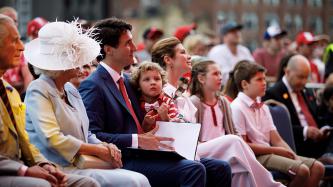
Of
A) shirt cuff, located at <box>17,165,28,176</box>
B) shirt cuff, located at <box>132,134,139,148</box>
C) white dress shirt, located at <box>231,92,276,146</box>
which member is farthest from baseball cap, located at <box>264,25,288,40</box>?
shirt cuff, located at <box>17,165,28,176</box>

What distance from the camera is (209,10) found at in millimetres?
42031

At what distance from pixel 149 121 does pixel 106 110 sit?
37 centimetres

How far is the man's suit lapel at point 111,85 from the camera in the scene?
5.78 metres

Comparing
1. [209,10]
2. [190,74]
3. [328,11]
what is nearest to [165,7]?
[209,10]

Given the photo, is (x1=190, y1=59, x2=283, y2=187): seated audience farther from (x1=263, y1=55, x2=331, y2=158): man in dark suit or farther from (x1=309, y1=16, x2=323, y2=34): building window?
(x1=309, y1=16, x2=323, y2=34): building window

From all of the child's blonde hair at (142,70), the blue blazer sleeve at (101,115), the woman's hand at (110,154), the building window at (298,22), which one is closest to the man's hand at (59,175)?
the woman's hand at (110,154)

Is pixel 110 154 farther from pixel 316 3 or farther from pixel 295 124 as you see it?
pixel 316 3

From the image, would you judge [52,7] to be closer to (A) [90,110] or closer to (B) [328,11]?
(A) [90,110]

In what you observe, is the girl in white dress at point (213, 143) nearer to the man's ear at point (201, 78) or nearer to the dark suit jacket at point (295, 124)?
the man's ear at point (201, 78)

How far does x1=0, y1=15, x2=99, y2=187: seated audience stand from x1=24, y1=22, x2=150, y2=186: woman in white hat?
0.13 meters

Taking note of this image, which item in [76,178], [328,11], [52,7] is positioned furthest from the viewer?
[328,11]

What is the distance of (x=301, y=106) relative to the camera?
8547mm

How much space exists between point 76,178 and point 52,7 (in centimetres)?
1301

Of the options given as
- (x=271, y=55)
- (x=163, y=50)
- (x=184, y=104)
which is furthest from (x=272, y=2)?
(x=184, y=104)
